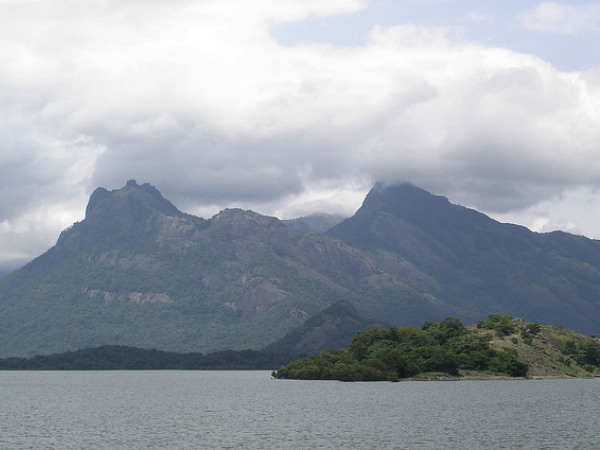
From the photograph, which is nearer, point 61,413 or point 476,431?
point 476,431

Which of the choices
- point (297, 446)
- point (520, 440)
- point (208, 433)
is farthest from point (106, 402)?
point (520, 440)

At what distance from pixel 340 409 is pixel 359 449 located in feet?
199

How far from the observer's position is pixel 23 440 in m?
115

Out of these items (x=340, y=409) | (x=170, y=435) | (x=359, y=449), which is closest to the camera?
(x=359, y=449)

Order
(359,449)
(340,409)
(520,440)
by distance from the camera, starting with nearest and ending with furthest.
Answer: (359,449) → (520,440) → (340,409)

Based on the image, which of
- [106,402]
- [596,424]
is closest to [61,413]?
[106,402]

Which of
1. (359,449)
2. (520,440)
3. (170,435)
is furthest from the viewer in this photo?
(170,435)

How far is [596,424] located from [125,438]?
86327mm

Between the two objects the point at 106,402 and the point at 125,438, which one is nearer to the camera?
the point at 125,438

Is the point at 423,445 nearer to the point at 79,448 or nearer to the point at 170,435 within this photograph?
the point at 170,435

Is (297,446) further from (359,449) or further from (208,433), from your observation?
(208,433)

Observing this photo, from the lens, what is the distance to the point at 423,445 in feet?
352

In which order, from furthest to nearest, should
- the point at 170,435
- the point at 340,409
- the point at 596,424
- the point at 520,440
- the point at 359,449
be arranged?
the point at 340,409 → the point at 596,424 → the point at 170,435 → the point at 520,440 → the point at 359,449

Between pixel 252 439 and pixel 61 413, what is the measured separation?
226 ft
